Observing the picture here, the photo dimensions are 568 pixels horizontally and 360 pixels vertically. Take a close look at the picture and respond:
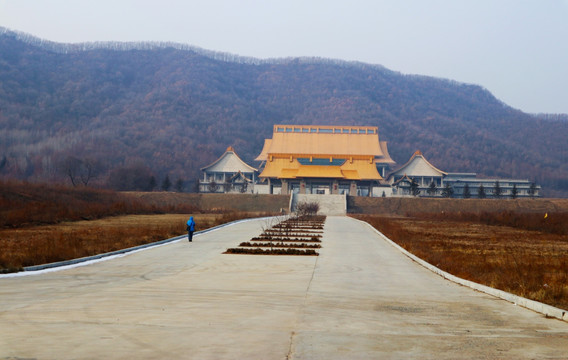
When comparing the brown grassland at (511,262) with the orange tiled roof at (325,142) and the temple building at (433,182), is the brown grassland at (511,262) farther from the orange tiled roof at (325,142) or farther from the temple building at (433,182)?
the orange tiled roof at (325,142)

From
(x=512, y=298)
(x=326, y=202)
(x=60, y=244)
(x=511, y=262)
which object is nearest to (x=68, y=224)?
(x=60, y=244)

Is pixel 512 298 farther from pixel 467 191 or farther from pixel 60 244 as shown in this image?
pixel 467 191

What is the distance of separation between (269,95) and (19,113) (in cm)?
7893

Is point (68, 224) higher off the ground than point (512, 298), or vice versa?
point (512, 298)

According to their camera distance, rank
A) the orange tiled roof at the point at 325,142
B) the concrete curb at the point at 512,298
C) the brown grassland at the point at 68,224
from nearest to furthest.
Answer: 1. the concrete curb at the point at 512,298
2. the brown grassland at the point at 68,224
3. the orange tiled roof at the point at 325,142

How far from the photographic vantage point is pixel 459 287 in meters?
12.9

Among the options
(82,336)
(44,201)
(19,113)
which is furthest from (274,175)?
(19,113)

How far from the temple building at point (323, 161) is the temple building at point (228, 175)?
2.25 metres

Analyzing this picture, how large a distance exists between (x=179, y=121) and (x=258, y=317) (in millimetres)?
Result: 144187

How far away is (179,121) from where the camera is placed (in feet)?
492

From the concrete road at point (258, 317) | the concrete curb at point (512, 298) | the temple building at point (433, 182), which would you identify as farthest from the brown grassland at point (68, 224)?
the temple building at point (433, 182)

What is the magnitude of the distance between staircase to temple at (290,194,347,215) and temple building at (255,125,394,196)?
9074 millimetres

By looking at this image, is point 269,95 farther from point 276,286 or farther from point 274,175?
point 276,286

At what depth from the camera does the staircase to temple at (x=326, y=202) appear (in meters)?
64.4
